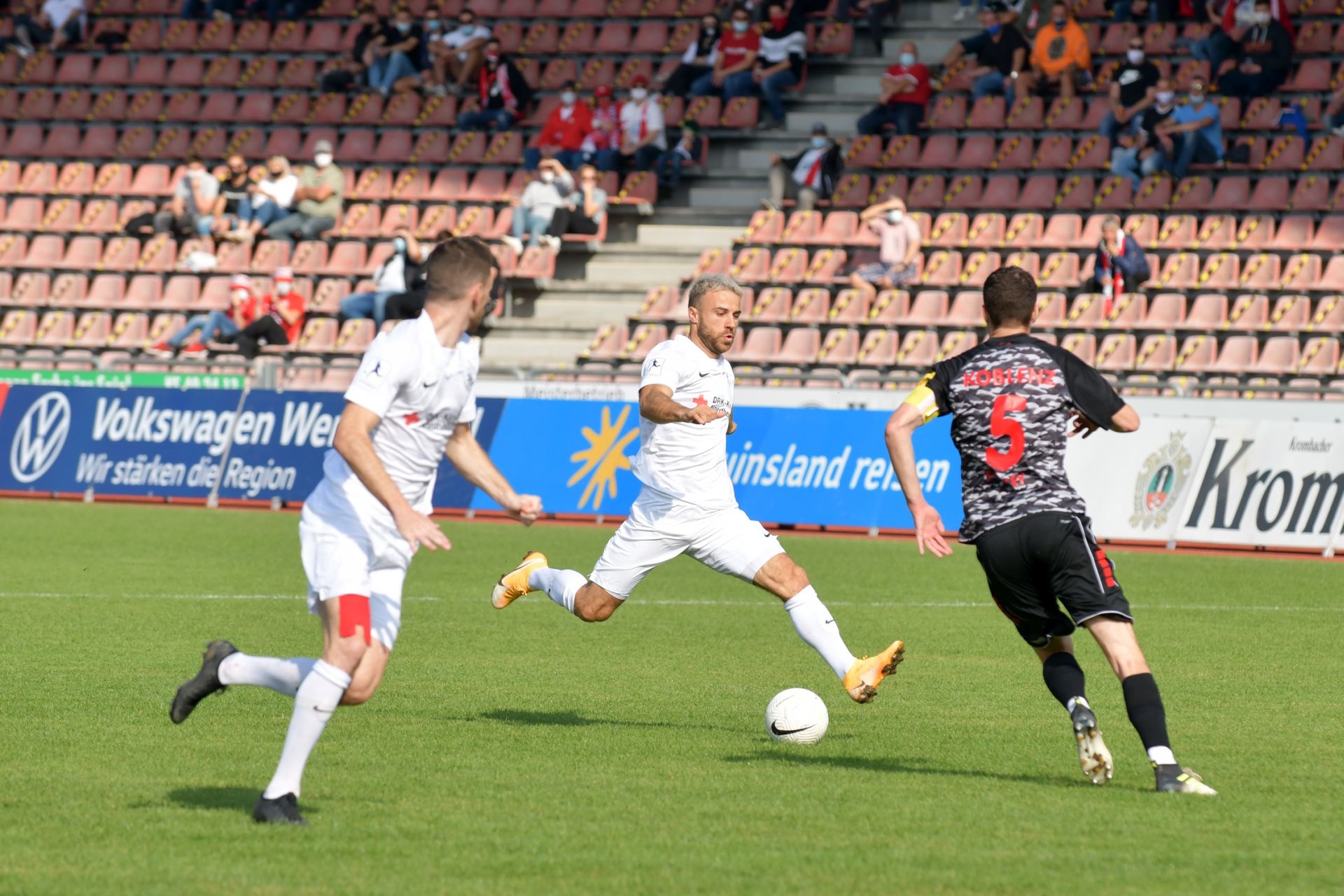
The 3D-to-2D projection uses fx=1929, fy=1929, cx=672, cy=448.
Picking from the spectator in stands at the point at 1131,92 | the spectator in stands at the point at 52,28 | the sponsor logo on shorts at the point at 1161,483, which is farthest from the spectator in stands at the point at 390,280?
the spectator in stands at the point at 52,28

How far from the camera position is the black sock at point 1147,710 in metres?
7.29

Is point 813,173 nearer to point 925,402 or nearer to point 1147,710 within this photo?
point 925,402

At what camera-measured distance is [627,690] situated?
10227 mm

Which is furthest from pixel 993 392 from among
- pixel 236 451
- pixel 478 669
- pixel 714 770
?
pixel 236 451

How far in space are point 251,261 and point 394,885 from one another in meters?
25.7

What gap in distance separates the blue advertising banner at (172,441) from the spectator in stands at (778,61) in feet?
31.6

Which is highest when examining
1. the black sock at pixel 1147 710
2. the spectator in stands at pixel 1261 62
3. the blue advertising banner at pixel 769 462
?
the spectator in stands at pixel 1261 62

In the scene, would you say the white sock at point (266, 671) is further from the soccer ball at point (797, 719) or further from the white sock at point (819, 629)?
the white sock at point (819, 629)

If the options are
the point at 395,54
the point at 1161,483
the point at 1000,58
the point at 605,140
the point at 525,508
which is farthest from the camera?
the point at 395,54

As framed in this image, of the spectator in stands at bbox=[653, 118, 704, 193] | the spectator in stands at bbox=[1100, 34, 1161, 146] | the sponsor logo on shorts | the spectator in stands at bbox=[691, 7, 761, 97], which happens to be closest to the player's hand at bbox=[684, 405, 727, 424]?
the sponsor logo on shorts

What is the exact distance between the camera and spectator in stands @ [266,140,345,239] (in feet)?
99.0

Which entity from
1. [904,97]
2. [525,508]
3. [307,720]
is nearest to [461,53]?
[904,97]

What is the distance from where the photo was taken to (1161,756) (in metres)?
7.31

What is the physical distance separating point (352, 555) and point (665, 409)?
236cm
